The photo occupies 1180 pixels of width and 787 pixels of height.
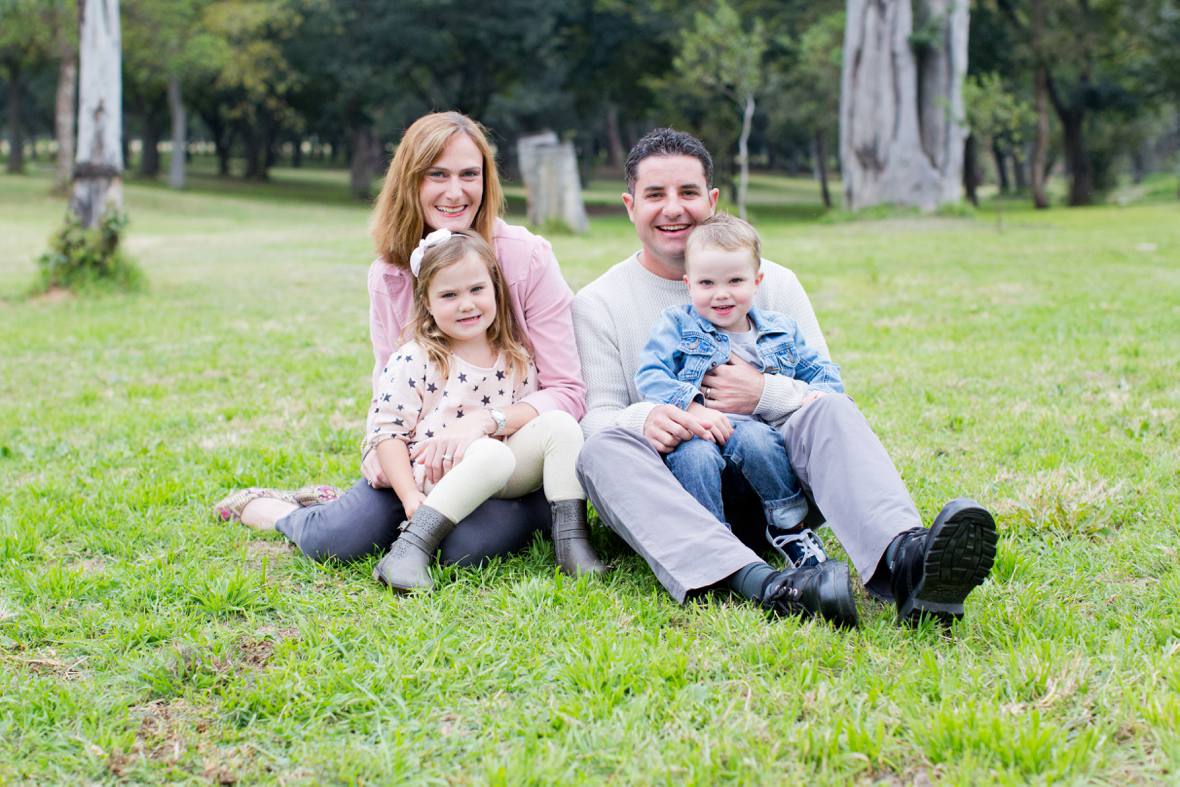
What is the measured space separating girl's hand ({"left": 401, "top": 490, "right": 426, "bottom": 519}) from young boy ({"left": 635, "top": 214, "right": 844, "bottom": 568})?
0.81 meters

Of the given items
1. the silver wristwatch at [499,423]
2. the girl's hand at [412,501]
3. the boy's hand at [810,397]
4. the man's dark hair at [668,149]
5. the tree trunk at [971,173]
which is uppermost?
the tree trunk at [971,173]

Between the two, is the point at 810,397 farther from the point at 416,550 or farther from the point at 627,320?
the point at 416,550

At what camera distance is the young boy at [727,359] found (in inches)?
131

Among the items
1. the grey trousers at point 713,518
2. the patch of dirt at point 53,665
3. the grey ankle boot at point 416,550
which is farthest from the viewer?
the grey ankle boot at point 416,550

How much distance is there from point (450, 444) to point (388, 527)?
0.39 m

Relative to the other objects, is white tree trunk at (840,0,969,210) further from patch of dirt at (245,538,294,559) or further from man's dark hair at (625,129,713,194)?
patch of dirt at (245,538,294,559)

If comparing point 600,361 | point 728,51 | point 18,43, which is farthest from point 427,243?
point 18,43

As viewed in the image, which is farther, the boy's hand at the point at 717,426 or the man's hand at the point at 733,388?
the man's hand at the point at 733,388

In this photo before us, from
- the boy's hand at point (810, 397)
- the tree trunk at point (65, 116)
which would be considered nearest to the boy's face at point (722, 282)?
the boy's hand at point (810, 397)

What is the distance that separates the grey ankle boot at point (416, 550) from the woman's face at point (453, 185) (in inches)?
42.4

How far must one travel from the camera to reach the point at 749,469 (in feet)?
11.0

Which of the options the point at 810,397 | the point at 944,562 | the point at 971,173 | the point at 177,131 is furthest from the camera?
the point at 177,131

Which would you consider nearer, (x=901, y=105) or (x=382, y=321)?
(x=382, y=321)

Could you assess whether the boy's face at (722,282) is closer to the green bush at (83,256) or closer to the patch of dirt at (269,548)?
the patch of dirt at (269,548)
